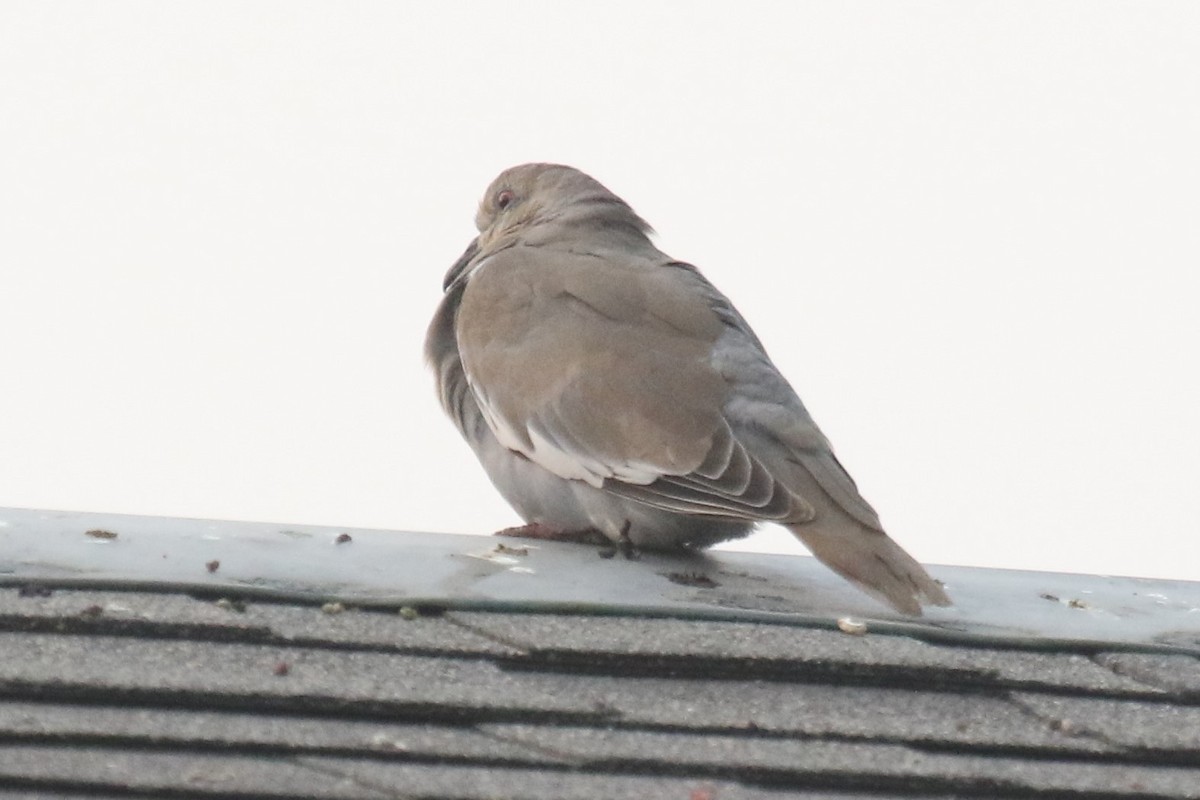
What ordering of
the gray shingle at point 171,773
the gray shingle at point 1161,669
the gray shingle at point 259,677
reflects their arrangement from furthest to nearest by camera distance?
the gray shingle at point 1161,669
the gray shingle at point 259,677
the gray shingle at point 171,773

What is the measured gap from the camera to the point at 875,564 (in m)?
3.32

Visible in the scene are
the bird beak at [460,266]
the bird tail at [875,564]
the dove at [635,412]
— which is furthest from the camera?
the bird beak at [460,266]

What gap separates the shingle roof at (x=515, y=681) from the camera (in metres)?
2.20

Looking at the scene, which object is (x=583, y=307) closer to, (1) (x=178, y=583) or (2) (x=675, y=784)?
(1) (x=178, y=583)

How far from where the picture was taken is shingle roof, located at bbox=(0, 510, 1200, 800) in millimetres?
2203

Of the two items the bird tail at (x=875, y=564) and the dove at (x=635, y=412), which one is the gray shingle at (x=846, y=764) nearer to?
the bird tail at (x=875, y=564)

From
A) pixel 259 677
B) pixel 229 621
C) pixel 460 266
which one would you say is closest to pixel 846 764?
pixel 259 677

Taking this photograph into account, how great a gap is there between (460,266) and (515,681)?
3297 millimetres

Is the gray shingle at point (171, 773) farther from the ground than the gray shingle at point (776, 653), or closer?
closer

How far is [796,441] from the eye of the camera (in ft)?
12.8

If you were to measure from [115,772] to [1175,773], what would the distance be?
1.26 metres

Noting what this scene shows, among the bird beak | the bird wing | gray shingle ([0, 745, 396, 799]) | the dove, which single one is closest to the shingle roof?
gray shingle ([0, 745, 396, 799])

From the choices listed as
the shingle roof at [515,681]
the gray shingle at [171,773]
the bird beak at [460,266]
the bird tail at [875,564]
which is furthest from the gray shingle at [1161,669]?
the bird beak at [460,266]

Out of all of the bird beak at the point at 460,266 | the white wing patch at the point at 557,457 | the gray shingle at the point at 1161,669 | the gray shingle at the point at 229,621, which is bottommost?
the gray shingle at the point at 229,621
